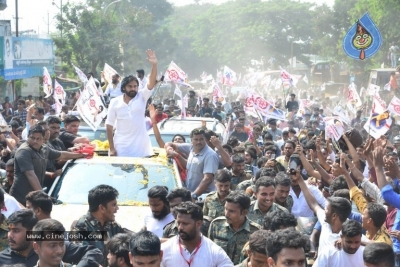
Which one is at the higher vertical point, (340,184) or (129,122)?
(129,122)

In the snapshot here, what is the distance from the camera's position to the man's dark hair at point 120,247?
5.19m

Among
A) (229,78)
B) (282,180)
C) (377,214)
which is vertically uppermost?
(377,214)

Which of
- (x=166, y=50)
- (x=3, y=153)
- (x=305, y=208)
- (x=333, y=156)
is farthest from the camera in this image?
(x=166, y=50)

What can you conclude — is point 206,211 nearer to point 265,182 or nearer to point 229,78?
point 265,182

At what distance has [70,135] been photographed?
33.6ft

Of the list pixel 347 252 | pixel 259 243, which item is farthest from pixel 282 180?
pixel 259 243

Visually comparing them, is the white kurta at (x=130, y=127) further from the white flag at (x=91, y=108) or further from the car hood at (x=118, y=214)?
the white flag at (x=91, y=108)

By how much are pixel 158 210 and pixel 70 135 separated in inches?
148

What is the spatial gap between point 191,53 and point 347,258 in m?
69.4

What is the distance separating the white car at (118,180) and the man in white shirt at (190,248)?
2147mm

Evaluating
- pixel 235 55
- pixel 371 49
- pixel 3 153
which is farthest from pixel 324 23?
pixel 3 153

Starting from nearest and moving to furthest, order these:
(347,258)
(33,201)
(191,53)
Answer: (347,258) → (33,201) → (191,53)

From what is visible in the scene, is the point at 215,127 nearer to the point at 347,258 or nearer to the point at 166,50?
the point at 347,258

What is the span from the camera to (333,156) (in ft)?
40.3
